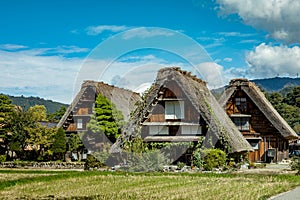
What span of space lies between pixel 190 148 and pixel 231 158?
2781 millimetres

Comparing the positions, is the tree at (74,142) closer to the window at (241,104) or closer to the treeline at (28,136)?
the treeline at (28,136)

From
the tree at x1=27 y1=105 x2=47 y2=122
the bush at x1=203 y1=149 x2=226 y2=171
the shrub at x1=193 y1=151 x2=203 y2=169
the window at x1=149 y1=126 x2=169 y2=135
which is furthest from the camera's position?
the tree at x1=27 y1=105 x2=47 y2=122

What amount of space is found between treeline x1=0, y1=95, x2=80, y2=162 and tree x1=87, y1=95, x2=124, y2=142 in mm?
3569

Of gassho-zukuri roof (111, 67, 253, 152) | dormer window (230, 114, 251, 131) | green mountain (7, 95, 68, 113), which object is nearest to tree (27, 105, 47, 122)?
gassho-zukuri roof (111, 67, 253, 152)

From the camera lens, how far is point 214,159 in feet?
92.9

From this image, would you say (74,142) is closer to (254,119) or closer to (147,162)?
(254,119)

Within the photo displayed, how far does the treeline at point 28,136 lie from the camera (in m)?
42.3

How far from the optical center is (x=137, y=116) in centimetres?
3141

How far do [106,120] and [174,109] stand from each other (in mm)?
10426

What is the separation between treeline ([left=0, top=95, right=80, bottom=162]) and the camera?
4234 cm

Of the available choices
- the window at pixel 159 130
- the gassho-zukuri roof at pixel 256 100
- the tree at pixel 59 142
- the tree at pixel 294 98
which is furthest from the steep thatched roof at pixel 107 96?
the tree at pixel 294 98

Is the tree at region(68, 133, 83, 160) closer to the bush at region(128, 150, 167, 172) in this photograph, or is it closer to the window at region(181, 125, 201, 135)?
the window at region(181, 125, 201, 135)

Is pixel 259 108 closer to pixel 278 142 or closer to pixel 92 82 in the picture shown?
pixel 278 142

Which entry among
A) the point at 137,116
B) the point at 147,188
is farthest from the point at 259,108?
the point at 147,188
